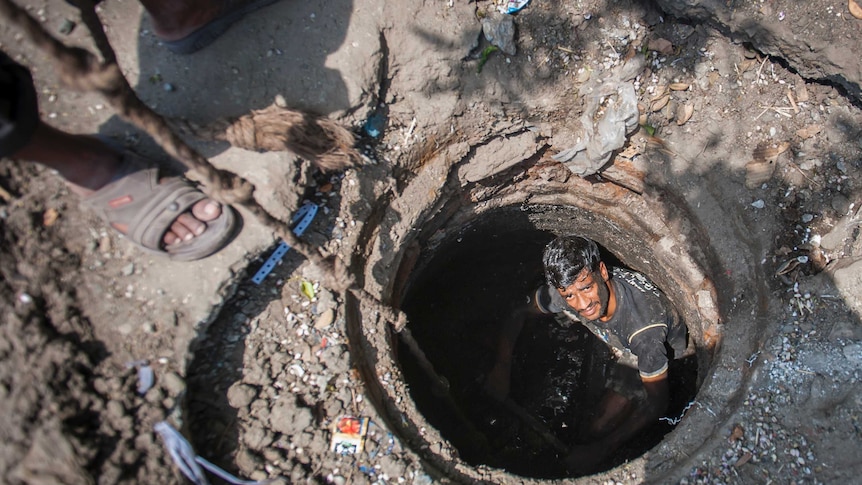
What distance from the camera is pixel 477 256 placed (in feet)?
15.3

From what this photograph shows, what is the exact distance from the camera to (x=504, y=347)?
4.46m

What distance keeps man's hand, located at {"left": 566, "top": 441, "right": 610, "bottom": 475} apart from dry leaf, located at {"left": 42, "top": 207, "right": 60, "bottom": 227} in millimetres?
3664

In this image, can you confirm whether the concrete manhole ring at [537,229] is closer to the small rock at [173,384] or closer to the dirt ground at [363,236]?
the dirt ground at [363,236]

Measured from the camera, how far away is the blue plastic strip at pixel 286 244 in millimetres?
2557

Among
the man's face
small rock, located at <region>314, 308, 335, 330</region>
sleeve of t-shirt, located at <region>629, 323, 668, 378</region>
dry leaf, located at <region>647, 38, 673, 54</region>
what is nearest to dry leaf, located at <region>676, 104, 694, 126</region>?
dry leaf, located at <region>647, 38, 673, 54</region>

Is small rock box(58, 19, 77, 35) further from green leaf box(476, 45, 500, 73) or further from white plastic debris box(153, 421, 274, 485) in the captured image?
green leaf box(476, 45, 500, 73)

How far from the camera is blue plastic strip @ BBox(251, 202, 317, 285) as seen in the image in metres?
2.56

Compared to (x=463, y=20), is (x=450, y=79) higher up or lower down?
lower down

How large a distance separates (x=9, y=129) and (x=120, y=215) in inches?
20.8

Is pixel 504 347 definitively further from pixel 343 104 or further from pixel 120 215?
pixel 120 215

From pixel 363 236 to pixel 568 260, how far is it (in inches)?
51.0

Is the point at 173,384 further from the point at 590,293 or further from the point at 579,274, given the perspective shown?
the point at 590,293

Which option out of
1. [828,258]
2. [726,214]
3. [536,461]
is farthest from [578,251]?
[536,461]

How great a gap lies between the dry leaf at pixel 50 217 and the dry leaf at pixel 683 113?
326 cm
